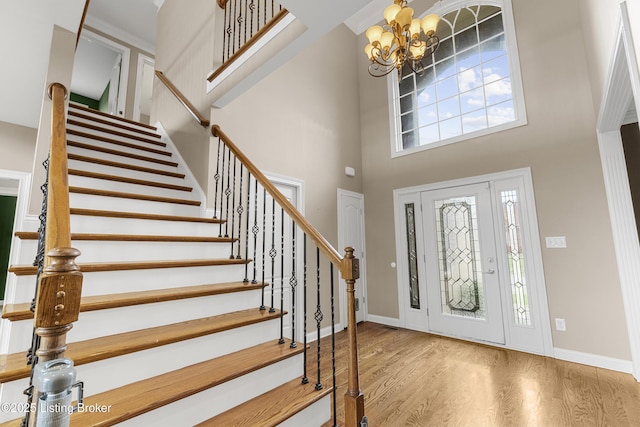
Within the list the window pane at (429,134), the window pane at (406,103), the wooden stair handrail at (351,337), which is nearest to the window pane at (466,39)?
the window pane at (406,103)

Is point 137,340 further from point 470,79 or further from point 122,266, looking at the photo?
point 470,79

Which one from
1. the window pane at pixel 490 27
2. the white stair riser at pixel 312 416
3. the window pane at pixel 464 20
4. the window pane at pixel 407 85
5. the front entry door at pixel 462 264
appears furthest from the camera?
the window pane at pixel 407 85

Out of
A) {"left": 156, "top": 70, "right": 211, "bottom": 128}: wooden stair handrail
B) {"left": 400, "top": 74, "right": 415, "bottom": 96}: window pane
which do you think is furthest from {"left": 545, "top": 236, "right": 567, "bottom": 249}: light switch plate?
{"left": 156, "top": 70, "right": 211, "bottom": 128}: wooden stair handrail

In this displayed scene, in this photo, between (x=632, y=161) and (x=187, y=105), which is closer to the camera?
(x=632, y=161)

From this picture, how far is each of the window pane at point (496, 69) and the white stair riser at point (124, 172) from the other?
13.6 feet

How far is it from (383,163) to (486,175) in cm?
157

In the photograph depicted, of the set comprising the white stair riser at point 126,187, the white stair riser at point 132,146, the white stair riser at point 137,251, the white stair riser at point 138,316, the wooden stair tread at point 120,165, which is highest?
the white stair riser at point 132,146

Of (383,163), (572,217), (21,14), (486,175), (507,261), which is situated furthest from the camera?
(383,163)

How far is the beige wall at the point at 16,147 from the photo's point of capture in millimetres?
3365

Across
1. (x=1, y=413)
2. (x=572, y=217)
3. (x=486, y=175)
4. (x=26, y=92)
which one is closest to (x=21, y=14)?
(x=26, y=92)

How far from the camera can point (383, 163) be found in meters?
4.83

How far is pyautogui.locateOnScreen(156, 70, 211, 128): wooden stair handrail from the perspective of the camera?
3061mm

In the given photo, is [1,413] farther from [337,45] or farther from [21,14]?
[337,45]

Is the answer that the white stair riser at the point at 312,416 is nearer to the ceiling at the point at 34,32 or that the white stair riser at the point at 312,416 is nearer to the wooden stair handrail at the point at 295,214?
the wooden stair handrail at the point at 295,214
